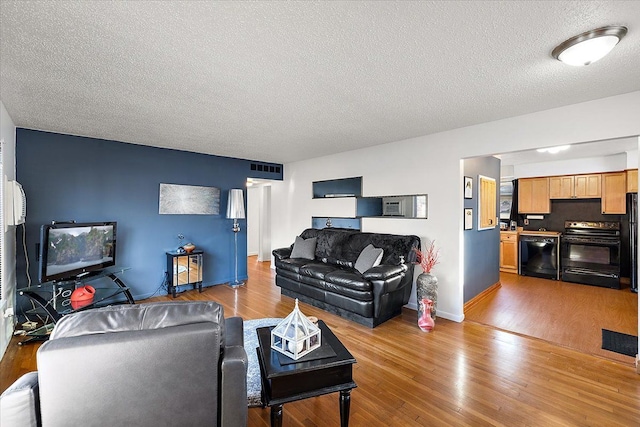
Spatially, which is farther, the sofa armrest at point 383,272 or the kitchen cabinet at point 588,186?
the kitchen cabinet at point 588,186

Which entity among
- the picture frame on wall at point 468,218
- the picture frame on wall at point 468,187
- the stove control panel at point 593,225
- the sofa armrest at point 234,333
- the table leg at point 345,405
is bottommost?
the table leg at point 345,405

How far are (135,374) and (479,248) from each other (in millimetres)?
4568

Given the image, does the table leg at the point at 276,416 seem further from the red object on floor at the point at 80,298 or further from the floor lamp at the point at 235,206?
the floor lamp at the point at 235,206

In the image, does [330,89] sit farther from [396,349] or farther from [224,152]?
[224,152]

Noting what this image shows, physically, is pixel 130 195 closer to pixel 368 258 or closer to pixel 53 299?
pixel 53 299

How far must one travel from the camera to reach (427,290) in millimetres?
3619

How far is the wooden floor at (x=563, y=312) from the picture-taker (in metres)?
3.22

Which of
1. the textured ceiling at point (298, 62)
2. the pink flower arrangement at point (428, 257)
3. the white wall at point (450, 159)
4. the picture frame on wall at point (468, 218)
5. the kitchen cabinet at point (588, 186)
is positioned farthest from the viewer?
the kitchen cabinet at point (588, 186)

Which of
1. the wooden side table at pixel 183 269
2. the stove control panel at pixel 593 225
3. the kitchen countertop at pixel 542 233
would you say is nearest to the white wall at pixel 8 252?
the wooden side table at pixel 183 269

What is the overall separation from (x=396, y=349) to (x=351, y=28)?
2857 millimetres

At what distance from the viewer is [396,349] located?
117 inches

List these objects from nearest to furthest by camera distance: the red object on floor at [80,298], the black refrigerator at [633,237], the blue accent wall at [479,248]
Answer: the red object on floor at [80,298]
the blue accent wall at [479,248]
the black refrigerator at [633,237]

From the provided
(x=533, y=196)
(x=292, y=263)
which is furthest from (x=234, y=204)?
(x=533, y=196)

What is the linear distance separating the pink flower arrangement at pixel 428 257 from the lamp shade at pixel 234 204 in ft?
10.8
